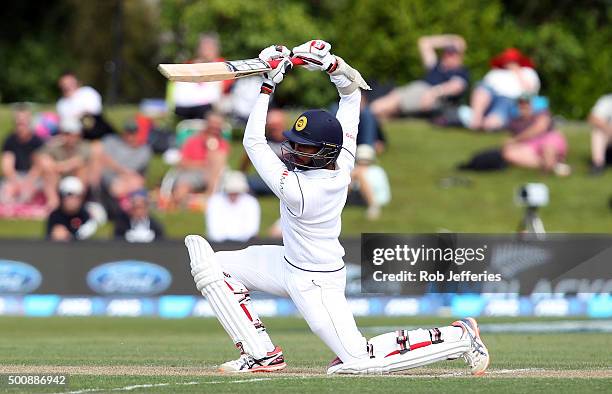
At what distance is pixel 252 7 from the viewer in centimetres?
2702

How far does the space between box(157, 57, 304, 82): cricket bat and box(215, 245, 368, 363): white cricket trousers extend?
112 centimetres

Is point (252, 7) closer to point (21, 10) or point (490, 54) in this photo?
point (490, 54)

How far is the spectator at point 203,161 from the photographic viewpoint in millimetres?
18672

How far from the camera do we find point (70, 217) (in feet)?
55.4

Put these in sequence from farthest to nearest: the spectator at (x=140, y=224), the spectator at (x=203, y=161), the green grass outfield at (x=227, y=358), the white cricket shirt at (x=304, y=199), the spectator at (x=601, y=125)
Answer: the spectator at (x=601, y=125) < the spectator at (x=203, y=161) < the spectator at (x=140, y=224) < the white cricket shirt at (x=304, y=199) < the green grass outfield at (x=227, y=358)

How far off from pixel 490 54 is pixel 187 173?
40.5 feet

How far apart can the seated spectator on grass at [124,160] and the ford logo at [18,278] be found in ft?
9.52

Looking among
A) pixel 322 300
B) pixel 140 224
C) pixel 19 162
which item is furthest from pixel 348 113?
pixel 19 162

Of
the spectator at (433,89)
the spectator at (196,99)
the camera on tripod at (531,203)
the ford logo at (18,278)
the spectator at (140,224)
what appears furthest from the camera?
the spectator at (433,89)

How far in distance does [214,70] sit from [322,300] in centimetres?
153

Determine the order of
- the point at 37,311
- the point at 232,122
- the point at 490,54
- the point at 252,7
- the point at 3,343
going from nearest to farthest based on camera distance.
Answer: the point at 3,343 < the point at 37,311 < the point at 232,122 < the point at 252,7 < the point at 490,54

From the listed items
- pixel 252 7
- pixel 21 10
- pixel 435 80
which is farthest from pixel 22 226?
pixel 21 10

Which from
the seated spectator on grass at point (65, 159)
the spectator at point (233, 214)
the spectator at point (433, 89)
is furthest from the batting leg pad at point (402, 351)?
the spectator at point (433, 89)

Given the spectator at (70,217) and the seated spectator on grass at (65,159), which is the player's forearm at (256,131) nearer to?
the spectator at (70,217)
